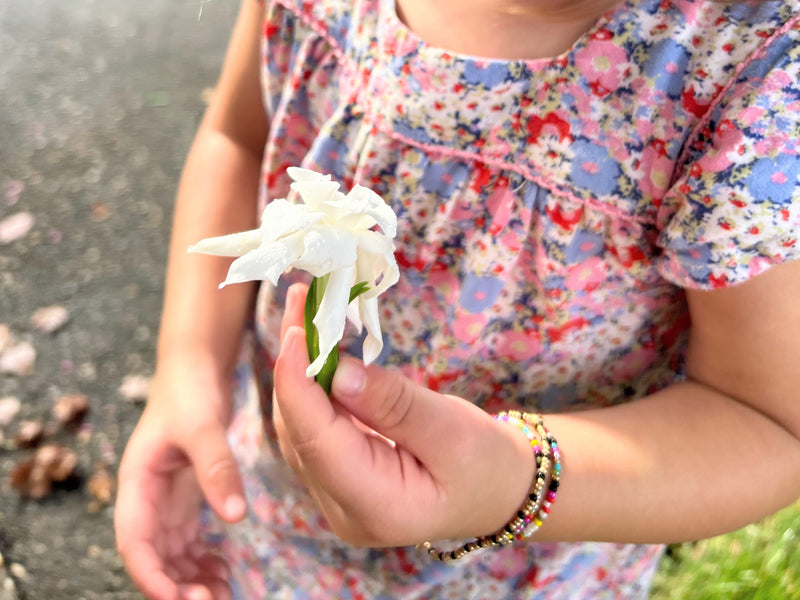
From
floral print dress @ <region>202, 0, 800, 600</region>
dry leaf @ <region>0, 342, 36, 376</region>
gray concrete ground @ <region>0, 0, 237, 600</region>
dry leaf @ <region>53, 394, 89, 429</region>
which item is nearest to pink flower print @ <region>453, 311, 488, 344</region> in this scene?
floral print dress @ <region>202, 0, 800, 600</region>

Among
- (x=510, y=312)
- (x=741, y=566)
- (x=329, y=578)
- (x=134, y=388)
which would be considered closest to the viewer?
(x=510, y=312)

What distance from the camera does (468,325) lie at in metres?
0.64

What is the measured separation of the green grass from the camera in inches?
38.7

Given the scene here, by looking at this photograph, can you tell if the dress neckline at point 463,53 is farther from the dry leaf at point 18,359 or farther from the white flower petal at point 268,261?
the dry leaf at point 18,359

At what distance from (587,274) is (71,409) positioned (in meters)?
1.05

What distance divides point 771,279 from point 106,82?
1.80 metres

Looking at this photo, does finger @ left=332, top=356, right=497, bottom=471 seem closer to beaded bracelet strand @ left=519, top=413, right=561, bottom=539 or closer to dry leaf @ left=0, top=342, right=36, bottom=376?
beaded bracelet strand @ left=519, top=413, right=561, bottom=539

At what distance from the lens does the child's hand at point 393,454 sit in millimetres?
429

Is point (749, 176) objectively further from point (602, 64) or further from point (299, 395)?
point (299, 395)

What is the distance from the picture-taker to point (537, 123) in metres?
0.56

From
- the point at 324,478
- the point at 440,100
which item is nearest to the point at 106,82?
the point at 440,100

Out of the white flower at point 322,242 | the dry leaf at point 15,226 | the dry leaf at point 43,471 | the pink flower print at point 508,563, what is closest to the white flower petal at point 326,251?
the white flower at point 322,242

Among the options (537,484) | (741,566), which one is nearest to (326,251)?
(537,484)

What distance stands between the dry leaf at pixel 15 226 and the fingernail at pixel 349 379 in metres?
1.37
